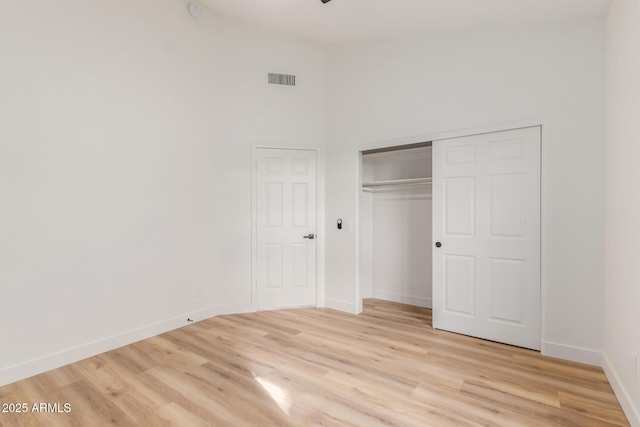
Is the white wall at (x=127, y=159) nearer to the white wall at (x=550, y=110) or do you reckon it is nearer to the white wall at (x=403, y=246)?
the white wall at (x=550, y=110)

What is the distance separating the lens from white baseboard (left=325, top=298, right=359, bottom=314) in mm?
4117

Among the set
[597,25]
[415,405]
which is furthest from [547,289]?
[597,25]

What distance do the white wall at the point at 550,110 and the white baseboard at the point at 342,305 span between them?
6.75 ft

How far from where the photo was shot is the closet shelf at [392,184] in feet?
13.3

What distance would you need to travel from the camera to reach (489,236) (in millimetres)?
3227

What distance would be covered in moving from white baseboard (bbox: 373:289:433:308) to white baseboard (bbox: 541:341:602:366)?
155 centimetres

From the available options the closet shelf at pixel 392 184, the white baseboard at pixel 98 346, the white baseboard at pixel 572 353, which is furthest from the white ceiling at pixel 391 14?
the white baseboard at pixel 98 346

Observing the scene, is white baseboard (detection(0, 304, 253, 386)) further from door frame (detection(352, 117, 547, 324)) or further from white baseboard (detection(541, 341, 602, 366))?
white baseboard (detection(541, 341, 602, 366))

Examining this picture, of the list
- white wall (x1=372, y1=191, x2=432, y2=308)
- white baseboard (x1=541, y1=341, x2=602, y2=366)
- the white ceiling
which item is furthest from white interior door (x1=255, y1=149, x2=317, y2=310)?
white baseboard (x1=541, y1=341, x2=602, y2=366)

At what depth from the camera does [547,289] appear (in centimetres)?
288

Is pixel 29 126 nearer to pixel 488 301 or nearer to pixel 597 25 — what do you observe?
pixel 488 301

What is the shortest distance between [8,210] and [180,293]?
5.73 ft

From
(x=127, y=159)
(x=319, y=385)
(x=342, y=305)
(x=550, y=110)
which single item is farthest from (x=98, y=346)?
(x=550, y=110)

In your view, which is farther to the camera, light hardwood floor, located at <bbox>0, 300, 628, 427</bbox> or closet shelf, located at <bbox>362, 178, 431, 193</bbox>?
closet shelf, located at <bbox>362, 178, 431, 193</bbox>
